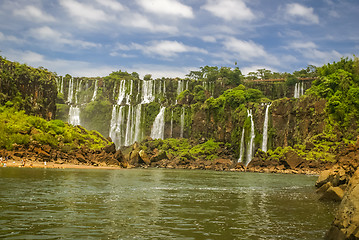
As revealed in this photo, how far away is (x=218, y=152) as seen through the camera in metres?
80.9

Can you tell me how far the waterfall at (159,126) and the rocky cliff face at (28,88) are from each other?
28098 mm

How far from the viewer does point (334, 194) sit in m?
20.9

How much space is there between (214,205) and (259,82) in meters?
89.1

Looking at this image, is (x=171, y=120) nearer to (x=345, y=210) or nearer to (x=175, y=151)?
(x=175, y=151)

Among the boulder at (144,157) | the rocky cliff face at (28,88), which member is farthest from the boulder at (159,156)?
the rocky cliff face at (28,88)

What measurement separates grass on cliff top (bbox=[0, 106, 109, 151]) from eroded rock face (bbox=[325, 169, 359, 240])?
166ft

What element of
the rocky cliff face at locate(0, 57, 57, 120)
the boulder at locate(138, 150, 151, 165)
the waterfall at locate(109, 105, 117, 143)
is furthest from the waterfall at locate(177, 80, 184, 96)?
the rocky cliff face at locate(0, 57, 57, 120)

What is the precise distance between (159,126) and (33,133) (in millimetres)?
43745

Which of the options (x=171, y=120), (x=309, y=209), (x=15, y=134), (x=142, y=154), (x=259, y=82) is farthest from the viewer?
(x=259, y=82)

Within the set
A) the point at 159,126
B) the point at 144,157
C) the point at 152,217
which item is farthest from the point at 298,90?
the point at 152,217

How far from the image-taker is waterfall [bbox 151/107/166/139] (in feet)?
316

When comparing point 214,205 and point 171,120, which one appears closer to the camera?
point 214,205

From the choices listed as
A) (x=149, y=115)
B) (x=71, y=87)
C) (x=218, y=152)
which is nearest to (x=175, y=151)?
(x=218, y=152)

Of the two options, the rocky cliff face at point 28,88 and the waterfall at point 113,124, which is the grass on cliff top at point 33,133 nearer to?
the rocky cliff face at point 28,88
